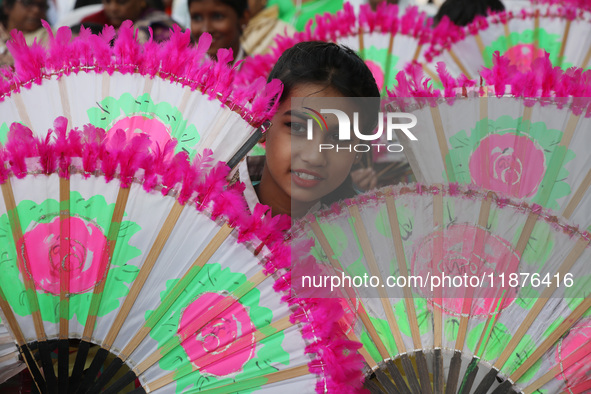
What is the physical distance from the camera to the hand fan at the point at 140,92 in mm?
1344

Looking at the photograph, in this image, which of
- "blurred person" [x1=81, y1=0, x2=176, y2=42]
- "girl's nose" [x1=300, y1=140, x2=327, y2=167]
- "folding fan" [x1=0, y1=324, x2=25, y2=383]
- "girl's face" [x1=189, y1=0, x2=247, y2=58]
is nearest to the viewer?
"folding fan" [x1=0, y1=324, x2=25, y2=383]

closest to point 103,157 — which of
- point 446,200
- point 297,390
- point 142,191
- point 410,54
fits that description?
point 142,191

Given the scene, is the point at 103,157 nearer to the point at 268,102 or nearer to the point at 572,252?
the point at 268,102

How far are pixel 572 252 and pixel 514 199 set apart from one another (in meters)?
0.15

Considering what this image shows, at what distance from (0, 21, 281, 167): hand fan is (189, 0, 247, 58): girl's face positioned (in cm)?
184

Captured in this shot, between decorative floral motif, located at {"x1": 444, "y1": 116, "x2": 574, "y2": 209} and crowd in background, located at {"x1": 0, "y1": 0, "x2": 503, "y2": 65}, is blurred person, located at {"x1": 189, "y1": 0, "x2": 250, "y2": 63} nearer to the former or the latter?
crowd in background, located at {"x1": 0, "y1": 0, "x2": 503, "y2": 65}

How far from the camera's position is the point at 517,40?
2.42 metres

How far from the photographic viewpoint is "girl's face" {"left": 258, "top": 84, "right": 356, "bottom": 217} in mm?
1682

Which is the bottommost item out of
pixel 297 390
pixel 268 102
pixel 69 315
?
pixel 297 390

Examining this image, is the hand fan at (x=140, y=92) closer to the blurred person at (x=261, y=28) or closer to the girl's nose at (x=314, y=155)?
the girl's nose at (x=314, y=155)

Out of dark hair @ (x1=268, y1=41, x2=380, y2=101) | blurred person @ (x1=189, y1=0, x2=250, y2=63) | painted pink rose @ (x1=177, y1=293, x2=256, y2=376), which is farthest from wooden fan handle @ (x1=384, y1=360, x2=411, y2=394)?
blurred person @ (x1=189, y1=0, x2=250, y2=63)

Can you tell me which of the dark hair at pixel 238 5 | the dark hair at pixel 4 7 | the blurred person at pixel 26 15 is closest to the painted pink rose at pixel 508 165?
the dark hair at pixel 238 5

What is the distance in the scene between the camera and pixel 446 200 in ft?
4.42

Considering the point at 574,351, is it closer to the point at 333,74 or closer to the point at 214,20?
the point at 333,74
